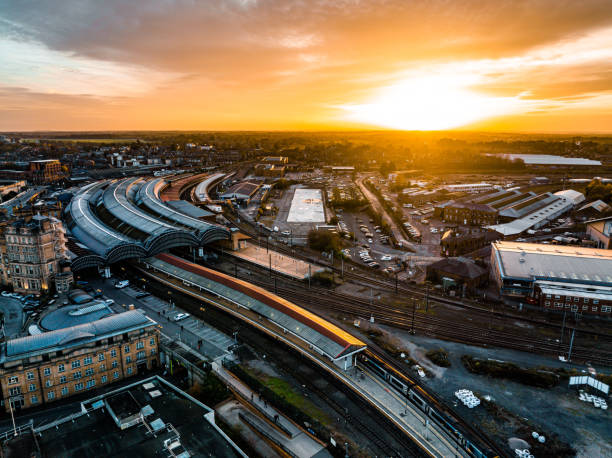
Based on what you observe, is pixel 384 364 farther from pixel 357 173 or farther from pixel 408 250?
pixel 357 173

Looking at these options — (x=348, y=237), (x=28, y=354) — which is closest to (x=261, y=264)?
(x=348, y=237)

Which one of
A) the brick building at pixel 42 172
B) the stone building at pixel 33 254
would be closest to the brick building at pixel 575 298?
the stone building at pixel 33 254

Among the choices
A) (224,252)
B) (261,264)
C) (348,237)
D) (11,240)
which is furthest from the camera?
(348,237)

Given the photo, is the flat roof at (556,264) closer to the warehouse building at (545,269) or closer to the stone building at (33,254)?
the warehouse building at (545,269)

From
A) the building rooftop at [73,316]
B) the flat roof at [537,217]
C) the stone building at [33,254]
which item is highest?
the stone building at [33,254]

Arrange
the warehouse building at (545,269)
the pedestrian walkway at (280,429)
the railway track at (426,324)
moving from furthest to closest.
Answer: the warehouse building at (545,269), the railway track at (426,324), the pedestrian walkway at (280,429)

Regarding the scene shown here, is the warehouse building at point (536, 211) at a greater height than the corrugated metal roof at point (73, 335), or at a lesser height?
lesser
